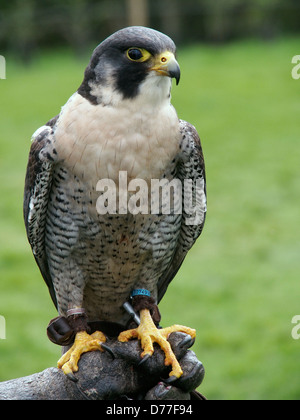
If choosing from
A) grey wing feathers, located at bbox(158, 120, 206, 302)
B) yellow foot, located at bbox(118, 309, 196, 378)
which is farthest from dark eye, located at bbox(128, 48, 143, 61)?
yellow foot, located at bbox(118, 309, 196, 378)

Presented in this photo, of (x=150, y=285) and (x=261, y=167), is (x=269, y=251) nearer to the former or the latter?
(x=261, y=167)

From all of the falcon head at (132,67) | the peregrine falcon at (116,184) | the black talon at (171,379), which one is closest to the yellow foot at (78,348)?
the peregrine falcon at (116,184)

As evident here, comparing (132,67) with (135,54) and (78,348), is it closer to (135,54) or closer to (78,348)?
(135,54)

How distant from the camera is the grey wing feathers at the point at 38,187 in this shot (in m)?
2.51

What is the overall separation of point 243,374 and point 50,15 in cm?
1338

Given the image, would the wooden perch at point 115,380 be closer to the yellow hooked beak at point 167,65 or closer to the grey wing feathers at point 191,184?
the grey wing feathers at point 191,184

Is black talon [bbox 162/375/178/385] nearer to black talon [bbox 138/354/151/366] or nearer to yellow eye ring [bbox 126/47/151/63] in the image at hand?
black talon [bbox 138/354/151/366]

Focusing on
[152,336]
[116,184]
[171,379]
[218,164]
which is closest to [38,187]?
[116,184]

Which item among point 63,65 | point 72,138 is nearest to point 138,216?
point 72,138

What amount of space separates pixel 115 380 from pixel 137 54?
1.18 meters

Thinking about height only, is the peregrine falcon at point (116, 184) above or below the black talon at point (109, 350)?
above

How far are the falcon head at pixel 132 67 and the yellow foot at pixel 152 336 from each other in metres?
0.88

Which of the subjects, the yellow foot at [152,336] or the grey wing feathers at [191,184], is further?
the grey wing feathers at [191,184]

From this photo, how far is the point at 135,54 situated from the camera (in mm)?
2316
